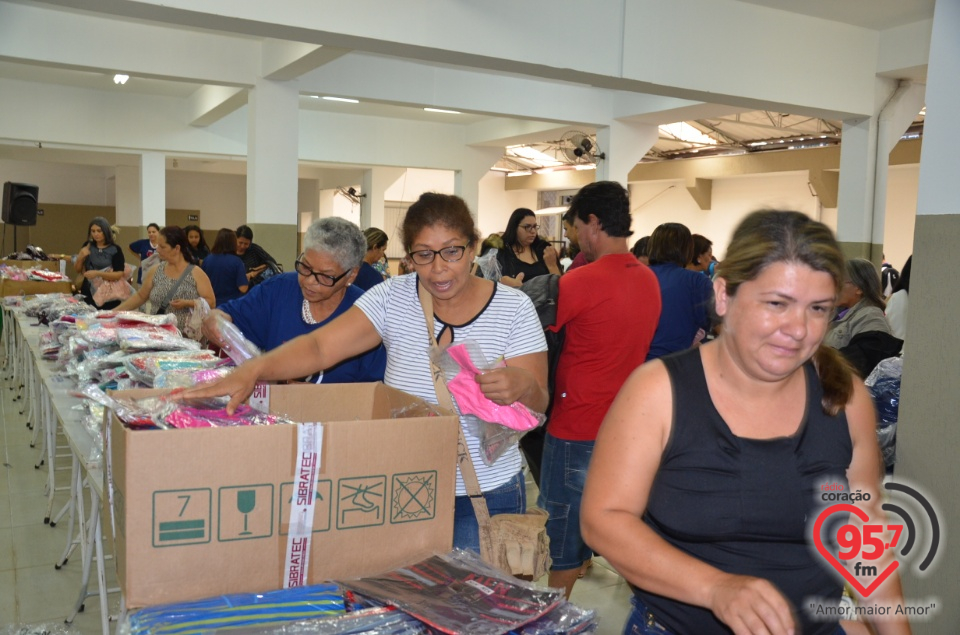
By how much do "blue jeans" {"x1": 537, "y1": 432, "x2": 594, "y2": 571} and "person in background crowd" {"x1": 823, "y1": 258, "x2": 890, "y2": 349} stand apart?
183cm

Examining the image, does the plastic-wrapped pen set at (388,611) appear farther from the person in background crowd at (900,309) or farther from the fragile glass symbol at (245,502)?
the person in background crowd at (900,309)

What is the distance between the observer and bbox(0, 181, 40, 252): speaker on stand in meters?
11.7

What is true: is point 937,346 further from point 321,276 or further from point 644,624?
point 321,276

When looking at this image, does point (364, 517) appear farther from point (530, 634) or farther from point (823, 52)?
point (823, 52)

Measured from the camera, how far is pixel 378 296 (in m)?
2.11

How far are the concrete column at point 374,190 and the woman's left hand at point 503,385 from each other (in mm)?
12487

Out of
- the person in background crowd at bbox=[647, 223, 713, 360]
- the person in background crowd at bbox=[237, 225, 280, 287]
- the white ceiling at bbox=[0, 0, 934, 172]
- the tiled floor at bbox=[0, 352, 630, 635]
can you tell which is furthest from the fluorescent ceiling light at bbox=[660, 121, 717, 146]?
the person in background crowd at bbox=[647, 223, 713, 360]

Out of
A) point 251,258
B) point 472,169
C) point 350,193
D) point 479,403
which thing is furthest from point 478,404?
point 350,193

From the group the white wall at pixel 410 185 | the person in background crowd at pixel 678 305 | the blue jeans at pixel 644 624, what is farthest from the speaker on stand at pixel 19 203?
the blue jeans at pixel 644 624

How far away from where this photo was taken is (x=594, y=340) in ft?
9.28

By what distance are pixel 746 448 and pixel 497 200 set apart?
21079mm

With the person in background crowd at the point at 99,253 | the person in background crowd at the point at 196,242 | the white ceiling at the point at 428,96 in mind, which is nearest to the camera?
the white ceiling at the point at 428,96

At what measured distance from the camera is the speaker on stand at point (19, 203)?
38.4ft

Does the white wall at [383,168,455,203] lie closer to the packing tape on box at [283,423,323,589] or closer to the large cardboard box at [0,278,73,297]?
the large cardboard box at [0,278,73,297]
